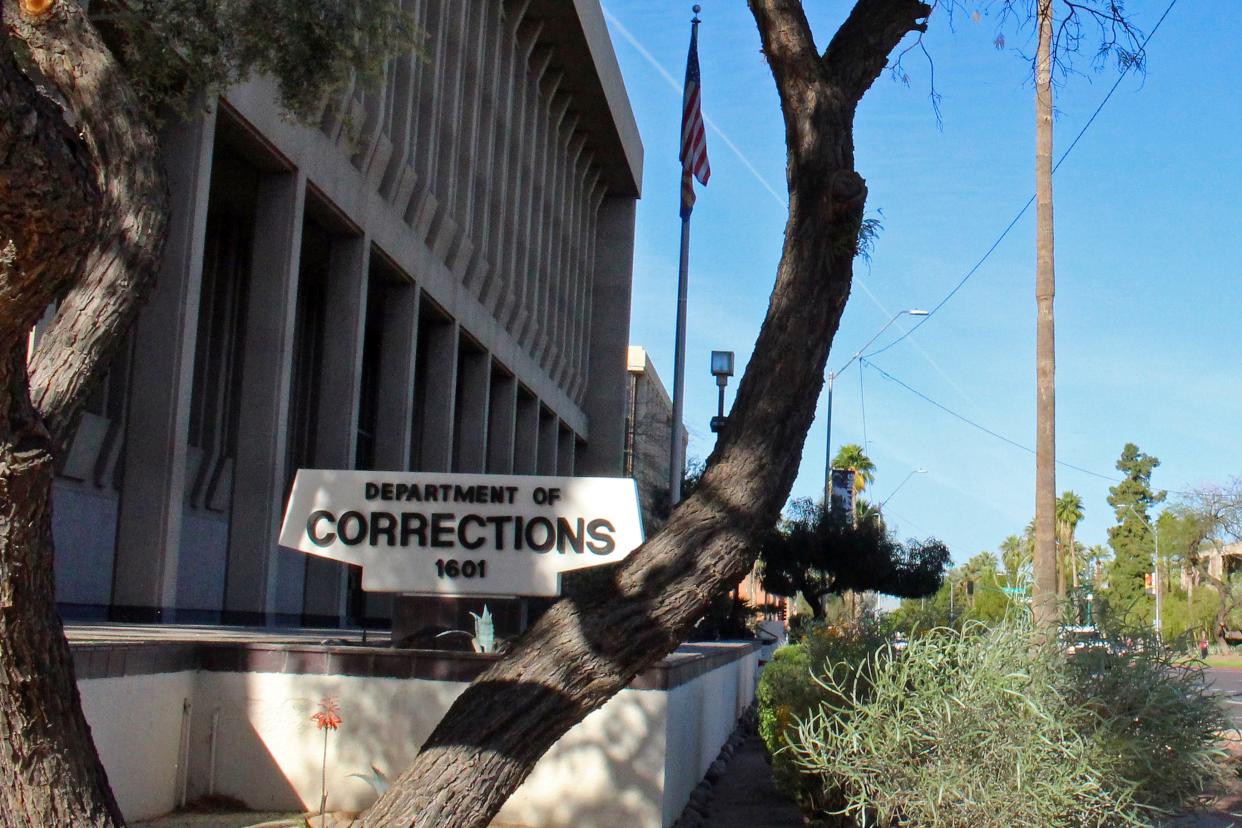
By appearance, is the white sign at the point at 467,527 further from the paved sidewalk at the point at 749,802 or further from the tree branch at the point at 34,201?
the tree branch at the point at 34,201

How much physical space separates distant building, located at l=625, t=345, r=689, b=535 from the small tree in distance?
51.6 ft

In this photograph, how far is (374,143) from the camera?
23.9 metres

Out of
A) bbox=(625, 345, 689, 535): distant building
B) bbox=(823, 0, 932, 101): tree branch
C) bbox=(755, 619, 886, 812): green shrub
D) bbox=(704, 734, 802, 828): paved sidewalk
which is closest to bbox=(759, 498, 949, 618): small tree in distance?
bbox=(625, 345, 689, 535): distant building

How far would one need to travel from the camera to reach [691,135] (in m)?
21.3

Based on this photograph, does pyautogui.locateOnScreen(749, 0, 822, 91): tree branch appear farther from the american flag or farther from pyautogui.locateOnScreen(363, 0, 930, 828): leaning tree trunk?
the american flag

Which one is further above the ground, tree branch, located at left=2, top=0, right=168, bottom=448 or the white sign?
tree branch, located at left=2, top=0, right=168, bottom=448

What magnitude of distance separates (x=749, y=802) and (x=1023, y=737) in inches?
218

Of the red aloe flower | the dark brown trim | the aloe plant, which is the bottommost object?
the red aloe flower

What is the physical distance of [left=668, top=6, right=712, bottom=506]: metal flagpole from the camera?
66.8ft

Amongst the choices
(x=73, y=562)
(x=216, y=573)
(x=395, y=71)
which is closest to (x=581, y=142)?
(x=395, y=71)

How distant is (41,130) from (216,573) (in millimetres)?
22743

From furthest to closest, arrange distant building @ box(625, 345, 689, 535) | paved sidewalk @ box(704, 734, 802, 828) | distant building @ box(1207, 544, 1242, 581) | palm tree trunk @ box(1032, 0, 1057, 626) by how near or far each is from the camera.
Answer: distant building @ box(1207, 544, 1242, 581) < distant building @ box(625, 345, 689, 535) < palm tree trunk @ box(1032, 0, 1057, 626) < paved sidewalk @ box(704, 734, 802, 828)

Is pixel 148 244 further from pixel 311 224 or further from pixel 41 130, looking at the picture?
pixel 311 224

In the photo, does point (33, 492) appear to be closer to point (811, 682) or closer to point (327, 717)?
point (327, 717)
